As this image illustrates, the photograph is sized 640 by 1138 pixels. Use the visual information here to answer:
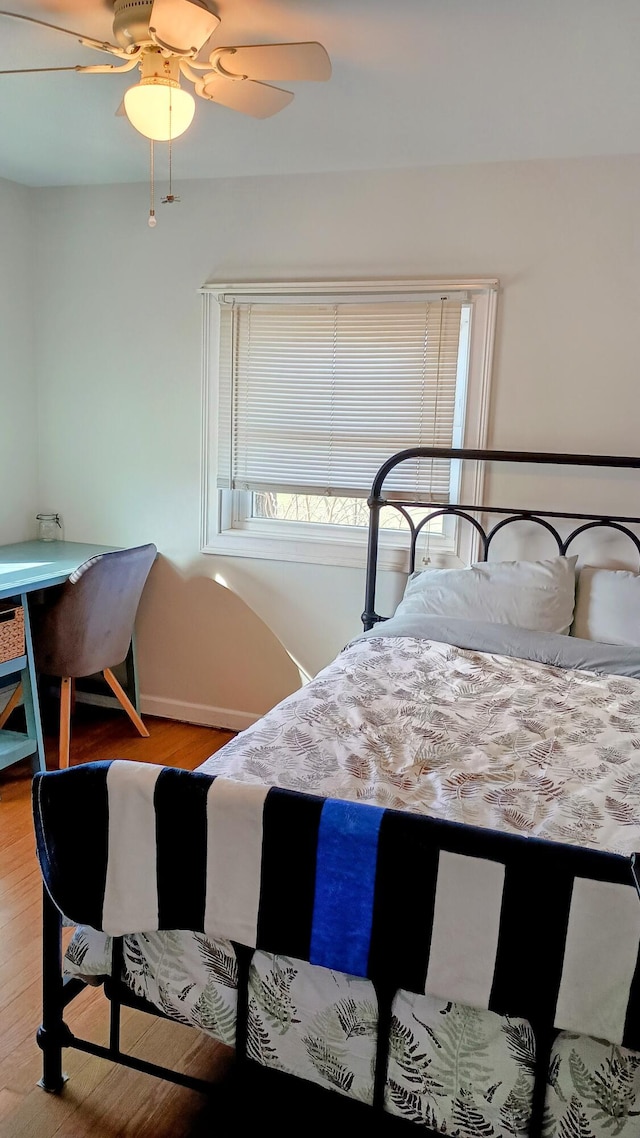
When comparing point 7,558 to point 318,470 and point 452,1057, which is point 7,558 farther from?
point 452,1057

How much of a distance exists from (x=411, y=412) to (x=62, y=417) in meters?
1.67

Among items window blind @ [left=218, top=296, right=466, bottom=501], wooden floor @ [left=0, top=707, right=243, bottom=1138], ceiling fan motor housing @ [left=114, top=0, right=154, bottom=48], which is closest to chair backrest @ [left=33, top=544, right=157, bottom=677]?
window blind @ [left=218, top=296, right=466, bottom=501]

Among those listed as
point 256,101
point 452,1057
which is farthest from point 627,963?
point 256,101

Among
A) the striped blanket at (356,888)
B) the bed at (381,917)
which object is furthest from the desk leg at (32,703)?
the striped blanket at (356,888)

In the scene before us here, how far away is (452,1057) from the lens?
1.19 meters

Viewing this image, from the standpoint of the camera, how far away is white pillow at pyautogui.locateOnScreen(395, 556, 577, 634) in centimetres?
265

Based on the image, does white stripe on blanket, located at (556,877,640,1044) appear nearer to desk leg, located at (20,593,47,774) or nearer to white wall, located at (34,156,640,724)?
white wall, located at (34,156,640,724)

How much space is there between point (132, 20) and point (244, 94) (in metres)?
0.32

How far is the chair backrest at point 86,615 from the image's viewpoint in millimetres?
3037

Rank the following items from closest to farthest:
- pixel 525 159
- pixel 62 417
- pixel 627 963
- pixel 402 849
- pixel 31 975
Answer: pixel 627 963 → pixel 402 849 → pixel 31 975 → pixel 525 159 → pixel 62 417

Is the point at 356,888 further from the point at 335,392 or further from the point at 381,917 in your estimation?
the point at 335,392

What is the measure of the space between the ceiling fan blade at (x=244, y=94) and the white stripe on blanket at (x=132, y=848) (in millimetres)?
1635

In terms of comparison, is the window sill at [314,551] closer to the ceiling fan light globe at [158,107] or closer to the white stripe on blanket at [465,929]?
the ceiling fan light globe at [158,107]

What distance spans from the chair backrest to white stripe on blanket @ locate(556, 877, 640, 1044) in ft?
7.60
